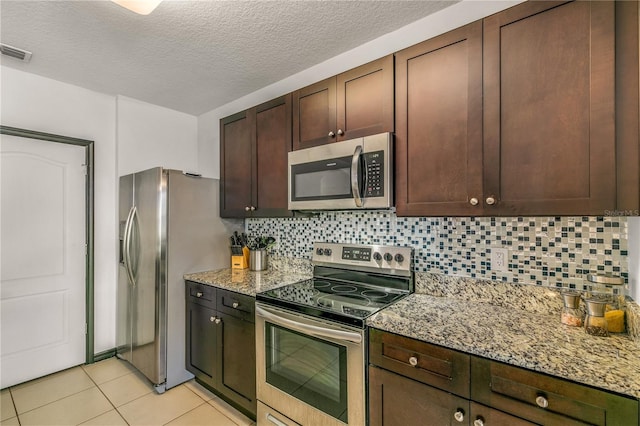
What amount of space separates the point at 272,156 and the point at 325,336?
1378mm

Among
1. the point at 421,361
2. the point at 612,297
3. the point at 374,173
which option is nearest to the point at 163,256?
the point at 374,173

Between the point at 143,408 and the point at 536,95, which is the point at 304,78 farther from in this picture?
the point at 143,408

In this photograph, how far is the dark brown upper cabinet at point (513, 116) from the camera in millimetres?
1102

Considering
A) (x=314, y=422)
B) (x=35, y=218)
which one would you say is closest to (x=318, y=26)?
(x=314, y=422)

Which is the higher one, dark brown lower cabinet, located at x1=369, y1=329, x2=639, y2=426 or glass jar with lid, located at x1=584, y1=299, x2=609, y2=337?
glass jar with lid, located at x1=584, y1=299, x2=609, y2=337

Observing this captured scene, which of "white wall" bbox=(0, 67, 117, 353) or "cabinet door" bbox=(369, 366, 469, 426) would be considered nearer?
"cabinet door" bbox=(369, 366, 469, 426)

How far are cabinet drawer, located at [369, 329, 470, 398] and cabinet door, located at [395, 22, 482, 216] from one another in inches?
25.0

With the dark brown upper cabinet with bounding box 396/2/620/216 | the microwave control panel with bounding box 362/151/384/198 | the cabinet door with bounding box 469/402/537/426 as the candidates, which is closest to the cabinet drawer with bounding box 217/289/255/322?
the microwave control panel with bounding box 362/151/384/198

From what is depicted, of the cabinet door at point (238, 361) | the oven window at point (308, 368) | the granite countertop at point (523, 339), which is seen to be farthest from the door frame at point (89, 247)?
the granite countertop at point (523, 339)

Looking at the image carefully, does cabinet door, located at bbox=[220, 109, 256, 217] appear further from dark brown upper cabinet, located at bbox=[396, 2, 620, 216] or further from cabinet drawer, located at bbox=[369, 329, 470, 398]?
cabinet drawer, located at bbox=[369, 329, 470, 398]

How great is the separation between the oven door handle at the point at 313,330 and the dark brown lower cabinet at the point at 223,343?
0.63 feet

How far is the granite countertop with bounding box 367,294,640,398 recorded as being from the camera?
3.00 ft

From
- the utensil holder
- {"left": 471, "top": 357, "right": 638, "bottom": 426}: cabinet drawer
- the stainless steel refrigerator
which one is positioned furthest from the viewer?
the utensil holder

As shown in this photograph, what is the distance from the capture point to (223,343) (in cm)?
213
